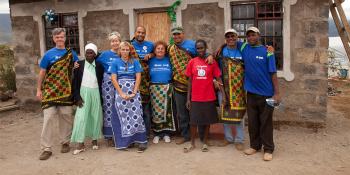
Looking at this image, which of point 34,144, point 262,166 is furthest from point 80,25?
point 262,166

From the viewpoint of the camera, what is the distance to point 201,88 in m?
5.20

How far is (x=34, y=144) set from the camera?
6.24 m

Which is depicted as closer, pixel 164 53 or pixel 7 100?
pixel 164 53

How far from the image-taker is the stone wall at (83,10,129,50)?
777 centimetres

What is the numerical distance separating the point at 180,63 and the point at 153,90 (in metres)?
0.63

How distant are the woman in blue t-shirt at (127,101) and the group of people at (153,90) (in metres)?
0.01

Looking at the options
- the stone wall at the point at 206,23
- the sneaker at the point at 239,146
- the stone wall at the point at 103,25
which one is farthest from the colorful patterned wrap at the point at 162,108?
the stone wall at the point at 103,25

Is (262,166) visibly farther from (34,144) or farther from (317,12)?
(34,144)

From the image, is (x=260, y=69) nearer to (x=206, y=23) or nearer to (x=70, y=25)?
(x=206, y=23)

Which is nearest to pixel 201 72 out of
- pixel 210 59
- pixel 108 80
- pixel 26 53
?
pixel 210 59

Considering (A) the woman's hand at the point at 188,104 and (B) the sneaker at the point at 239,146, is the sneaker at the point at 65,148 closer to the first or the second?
(A) the woman's hand at the point at 188,104

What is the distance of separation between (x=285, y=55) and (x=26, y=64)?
6352 millimetres

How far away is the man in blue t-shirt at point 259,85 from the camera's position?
4.79m

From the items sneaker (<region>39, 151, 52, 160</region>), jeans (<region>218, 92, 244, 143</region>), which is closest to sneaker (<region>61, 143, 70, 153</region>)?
sneaker (<region>39, 151, 52, 160</region>)
